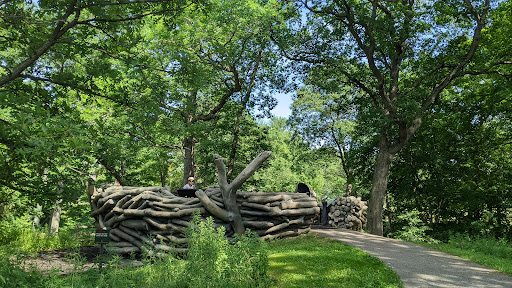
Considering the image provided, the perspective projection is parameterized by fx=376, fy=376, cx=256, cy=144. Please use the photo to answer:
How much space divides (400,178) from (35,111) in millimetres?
18423

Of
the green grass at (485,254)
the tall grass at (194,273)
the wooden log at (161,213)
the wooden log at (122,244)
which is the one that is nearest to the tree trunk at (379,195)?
the green grass at (485,254)

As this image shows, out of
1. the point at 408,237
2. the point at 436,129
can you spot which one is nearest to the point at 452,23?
the point at 436,129

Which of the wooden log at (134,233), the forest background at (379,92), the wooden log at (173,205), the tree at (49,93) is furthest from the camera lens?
the forest background at (379,92)

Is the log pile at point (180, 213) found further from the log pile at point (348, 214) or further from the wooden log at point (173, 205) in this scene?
the log pile at point (348, 214)

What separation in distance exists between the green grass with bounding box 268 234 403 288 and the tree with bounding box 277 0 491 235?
20.6 ft

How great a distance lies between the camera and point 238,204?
1079cm

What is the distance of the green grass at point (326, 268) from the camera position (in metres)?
6.00

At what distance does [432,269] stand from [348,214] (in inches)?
472

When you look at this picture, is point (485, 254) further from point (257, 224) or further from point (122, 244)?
point (122, 244)

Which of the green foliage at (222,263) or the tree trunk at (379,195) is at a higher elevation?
the tree trunk at (379,195)

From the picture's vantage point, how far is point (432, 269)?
286 inches

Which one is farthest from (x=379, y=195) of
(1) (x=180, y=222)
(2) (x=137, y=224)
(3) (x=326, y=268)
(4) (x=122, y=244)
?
(4) (x=122, y=244)

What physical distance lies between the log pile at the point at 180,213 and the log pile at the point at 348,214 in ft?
26.5

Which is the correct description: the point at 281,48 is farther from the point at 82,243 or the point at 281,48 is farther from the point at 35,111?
the point at 35,111
